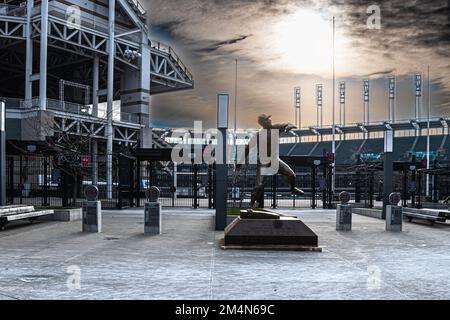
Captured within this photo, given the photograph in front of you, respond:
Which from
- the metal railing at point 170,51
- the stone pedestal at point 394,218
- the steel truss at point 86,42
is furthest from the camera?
the metal railing at point 170,51

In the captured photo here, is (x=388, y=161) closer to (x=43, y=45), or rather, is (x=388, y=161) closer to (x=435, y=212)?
(x=435, y=212)

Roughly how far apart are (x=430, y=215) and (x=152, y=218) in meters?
11.4

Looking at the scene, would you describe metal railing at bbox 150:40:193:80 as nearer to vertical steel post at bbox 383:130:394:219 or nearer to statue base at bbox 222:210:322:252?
vertical steel post at bbox 383:130:394:219

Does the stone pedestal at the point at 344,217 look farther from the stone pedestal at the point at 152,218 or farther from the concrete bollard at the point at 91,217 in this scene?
the concrete bollard at the point at 91,217

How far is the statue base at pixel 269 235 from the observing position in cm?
1137

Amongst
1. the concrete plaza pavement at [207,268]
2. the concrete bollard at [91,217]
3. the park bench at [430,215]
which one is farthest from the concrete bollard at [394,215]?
the concrete bollard at [91,217]

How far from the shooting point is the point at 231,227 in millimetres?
11703

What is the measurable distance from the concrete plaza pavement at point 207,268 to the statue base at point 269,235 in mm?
490

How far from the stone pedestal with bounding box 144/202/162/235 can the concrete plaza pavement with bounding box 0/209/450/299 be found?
353mm

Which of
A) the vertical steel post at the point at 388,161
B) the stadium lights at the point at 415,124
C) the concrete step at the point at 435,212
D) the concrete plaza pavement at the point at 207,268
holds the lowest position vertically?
the concrete plaza pavement at the point at 207,268

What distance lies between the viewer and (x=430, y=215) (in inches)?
705

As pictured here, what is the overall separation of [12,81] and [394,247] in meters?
56.0
